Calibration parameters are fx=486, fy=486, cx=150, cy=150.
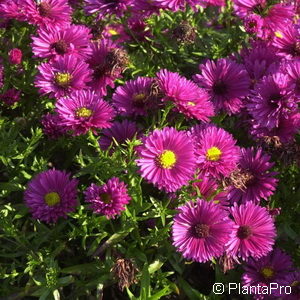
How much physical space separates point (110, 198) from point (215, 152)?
422 millimetres

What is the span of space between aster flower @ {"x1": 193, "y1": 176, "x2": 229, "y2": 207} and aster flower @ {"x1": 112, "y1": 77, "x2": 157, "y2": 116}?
362 millimetres

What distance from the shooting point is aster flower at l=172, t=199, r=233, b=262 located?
1699mm

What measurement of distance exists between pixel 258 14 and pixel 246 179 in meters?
0.88

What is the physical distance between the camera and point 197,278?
7.35 feet

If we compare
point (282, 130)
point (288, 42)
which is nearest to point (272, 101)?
point (282, 130)

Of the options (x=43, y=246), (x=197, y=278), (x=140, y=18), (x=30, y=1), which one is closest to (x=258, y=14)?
(x=140, y=18)

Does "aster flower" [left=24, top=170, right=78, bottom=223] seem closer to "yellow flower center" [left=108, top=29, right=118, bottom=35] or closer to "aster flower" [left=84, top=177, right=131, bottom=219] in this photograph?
"aster flower" [left=84, top=177, right=131, bottom=219]

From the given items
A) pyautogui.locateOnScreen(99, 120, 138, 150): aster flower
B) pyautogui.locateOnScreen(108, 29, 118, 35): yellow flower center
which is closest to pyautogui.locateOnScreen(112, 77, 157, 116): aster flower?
pyautogui.locateOnScreen(99, 120, 138, 150): aster flower

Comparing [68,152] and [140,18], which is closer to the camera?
[68,152]

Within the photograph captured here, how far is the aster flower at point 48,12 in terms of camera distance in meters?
2.22

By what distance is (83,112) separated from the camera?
6.14 feet

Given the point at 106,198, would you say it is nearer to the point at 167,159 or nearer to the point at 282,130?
the point at 167,159

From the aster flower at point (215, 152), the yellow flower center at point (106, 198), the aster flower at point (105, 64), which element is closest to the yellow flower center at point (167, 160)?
the aster flower at point (215, 152)

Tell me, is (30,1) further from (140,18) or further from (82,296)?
(82,296)
